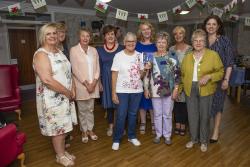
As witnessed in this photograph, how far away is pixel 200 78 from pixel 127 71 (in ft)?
2.56

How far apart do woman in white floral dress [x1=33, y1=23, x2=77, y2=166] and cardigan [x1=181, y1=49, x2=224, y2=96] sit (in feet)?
4.13

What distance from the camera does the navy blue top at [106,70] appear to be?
278 cm

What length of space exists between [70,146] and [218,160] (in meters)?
1.73

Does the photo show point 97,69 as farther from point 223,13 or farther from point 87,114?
point 223,13

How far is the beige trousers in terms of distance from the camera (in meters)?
2.76

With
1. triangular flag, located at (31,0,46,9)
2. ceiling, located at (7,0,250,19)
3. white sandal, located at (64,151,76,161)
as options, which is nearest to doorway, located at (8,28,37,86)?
ceiling, located at (7,0,250,19)

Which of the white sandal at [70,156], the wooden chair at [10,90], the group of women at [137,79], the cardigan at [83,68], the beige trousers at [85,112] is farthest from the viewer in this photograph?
the wooden chair at [10,90]

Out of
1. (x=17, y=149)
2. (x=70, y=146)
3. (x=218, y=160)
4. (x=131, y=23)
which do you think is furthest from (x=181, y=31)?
(x=131, y=23)

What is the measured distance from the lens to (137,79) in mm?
2488

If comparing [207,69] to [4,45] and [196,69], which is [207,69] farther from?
[4,45]

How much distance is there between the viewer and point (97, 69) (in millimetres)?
2707

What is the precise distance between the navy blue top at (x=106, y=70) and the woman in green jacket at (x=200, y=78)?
88 cm

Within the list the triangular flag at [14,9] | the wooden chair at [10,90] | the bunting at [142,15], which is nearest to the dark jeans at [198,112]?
the bunting at [142,15]

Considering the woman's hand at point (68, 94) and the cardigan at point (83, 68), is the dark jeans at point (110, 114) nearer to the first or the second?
the cardigan at point (83, 68)
